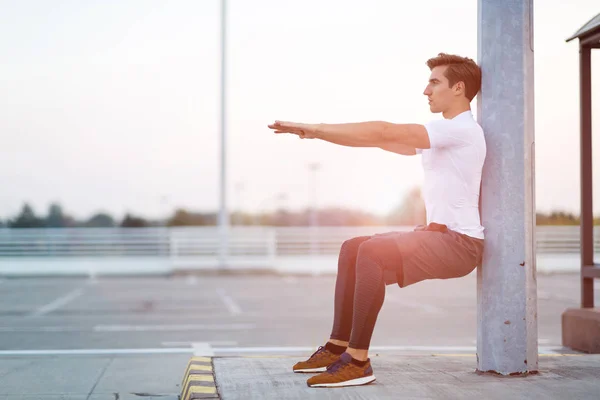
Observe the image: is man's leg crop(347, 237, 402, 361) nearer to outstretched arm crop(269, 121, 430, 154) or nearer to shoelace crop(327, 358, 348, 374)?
shoelace crop(327, 358, 348, 374)

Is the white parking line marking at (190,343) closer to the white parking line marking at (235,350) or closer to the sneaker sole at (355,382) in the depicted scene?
the white parking line marking at (235,350)

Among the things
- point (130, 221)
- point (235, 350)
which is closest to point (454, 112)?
point (235, 350)

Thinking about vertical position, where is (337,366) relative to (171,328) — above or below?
above

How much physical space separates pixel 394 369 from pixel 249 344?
340 centimetres

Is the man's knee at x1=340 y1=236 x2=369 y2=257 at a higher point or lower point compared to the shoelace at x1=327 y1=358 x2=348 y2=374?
higher

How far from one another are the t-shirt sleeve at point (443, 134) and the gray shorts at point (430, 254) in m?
0.45

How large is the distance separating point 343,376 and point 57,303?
9215mm

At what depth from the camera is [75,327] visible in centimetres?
884

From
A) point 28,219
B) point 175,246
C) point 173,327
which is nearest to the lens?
point 173,327

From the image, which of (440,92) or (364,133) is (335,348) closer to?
(364,133)

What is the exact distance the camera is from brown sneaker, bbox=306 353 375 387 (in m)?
3.73

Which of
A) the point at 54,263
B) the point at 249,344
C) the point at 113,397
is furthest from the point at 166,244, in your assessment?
the point at 113,397

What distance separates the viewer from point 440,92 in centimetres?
414

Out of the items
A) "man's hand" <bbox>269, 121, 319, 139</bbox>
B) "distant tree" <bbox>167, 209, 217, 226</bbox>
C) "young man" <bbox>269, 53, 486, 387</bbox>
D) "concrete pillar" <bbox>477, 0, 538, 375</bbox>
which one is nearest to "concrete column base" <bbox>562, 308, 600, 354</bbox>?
"concrete pillar" <bbox>477, 0, 538, 375</bbox>
